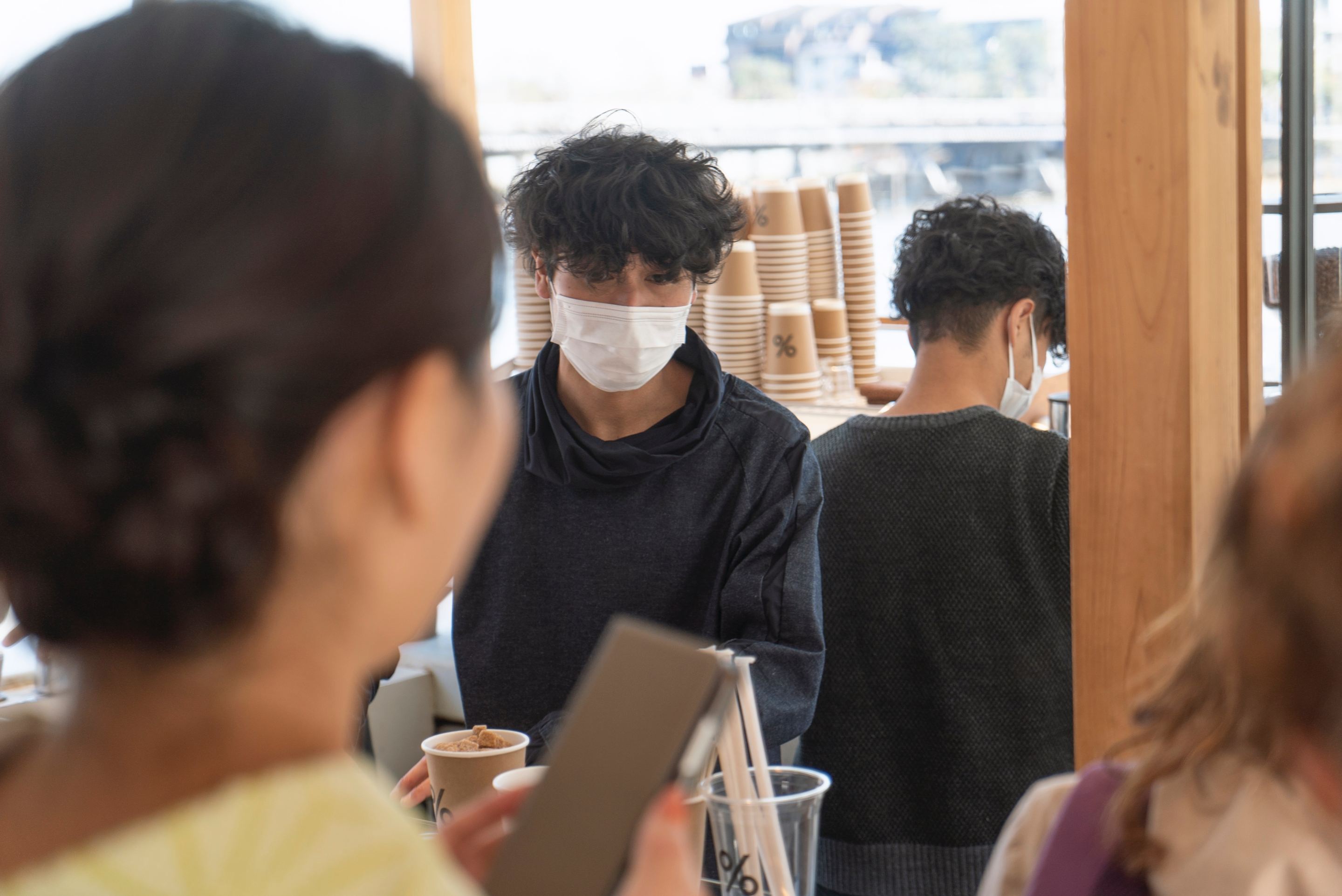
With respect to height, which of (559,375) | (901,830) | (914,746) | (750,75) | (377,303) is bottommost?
(901,830)

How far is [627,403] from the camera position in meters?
1.78

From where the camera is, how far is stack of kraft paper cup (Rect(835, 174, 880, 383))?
8.48ft

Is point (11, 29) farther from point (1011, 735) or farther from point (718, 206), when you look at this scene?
point (1011, 735)

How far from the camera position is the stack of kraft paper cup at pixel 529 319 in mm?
2430

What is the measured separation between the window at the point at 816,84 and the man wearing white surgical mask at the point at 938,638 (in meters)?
0.92

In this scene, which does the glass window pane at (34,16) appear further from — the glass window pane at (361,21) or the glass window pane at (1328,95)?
the glass window pane at (1328,95)

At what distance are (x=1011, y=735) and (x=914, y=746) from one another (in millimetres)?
148

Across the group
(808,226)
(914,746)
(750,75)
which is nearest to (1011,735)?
(914,746)

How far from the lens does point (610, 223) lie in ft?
5.32

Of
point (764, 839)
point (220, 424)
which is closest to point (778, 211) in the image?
point (764, 839)

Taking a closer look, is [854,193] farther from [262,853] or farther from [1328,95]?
[262,853]

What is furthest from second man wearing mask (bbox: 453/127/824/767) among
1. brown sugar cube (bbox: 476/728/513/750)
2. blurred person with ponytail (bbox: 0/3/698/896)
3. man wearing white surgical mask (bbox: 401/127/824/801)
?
blurred person with ponytail (bbox: 0/3/698/896)

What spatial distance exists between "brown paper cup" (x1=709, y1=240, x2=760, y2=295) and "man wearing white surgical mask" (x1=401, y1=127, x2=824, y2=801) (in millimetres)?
774

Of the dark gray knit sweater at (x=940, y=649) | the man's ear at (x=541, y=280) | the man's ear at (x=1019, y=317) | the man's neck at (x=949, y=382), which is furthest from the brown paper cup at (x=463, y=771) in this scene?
the man's ear at (x=1019, y=317)
